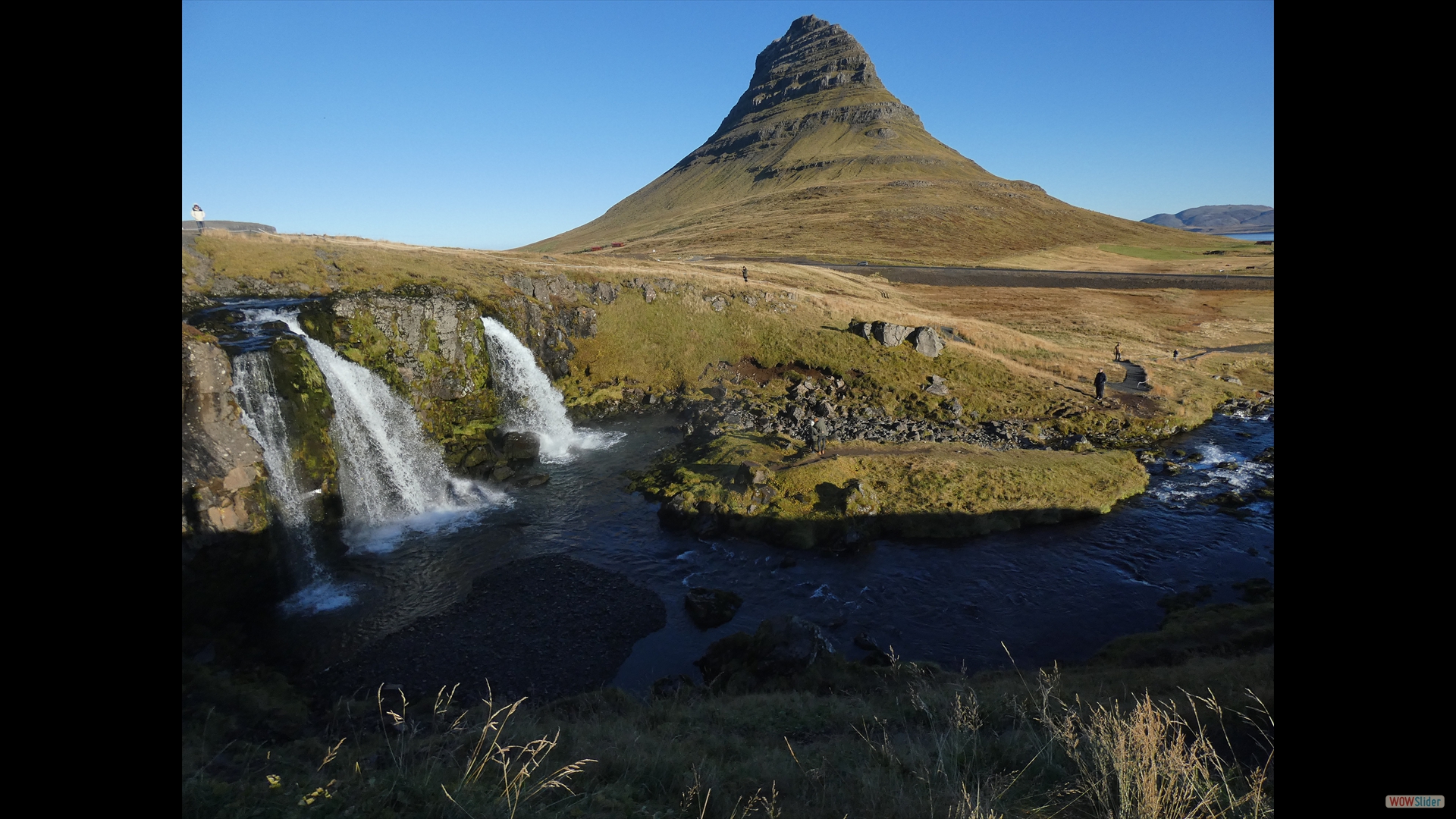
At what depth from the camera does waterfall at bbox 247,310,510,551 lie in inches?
926

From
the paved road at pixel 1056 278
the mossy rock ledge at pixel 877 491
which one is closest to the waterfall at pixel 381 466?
the mossy rock ledge at pixel 877 491

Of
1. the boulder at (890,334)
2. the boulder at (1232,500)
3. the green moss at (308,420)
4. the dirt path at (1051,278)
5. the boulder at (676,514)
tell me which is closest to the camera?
the green moss at (308,420)

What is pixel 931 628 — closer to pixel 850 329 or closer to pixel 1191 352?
pixel 850 329

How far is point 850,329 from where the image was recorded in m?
44.6

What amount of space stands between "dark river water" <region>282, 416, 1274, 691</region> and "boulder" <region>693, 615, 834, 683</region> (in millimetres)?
759

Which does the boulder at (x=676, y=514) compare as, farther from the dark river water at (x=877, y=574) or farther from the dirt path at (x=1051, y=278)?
the dirt path at (x=1051, y=278)

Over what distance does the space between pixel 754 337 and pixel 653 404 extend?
9.97 meters

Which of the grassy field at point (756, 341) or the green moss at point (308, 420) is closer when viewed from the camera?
the green moss at point (308, 420)

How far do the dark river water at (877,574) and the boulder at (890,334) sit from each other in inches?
733

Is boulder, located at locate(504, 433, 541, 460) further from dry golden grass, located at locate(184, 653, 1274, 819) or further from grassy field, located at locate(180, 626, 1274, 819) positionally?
dry golden grass, located at locate(184, 653, 1274, 819)

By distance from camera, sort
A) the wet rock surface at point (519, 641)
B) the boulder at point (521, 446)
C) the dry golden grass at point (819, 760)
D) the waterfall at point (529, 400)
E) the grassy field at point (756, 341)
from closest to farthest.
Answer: the dry golden grass at point (819, 760), the wet rock surface at point (519, 641), the boulder at point (521, 446), the waterfall at point (529, 400), the grassy field at point (756, 341)

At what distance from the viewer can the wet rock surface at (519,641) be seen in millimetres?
15477

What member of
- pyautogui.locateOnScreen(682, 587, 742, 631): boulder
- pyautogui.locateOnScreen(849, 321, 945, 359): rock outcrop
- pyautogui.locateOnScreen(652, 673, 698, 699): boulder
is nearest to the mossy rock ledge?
pyautogui.locateOnScreen(682, 587, 742, 631): boulder
